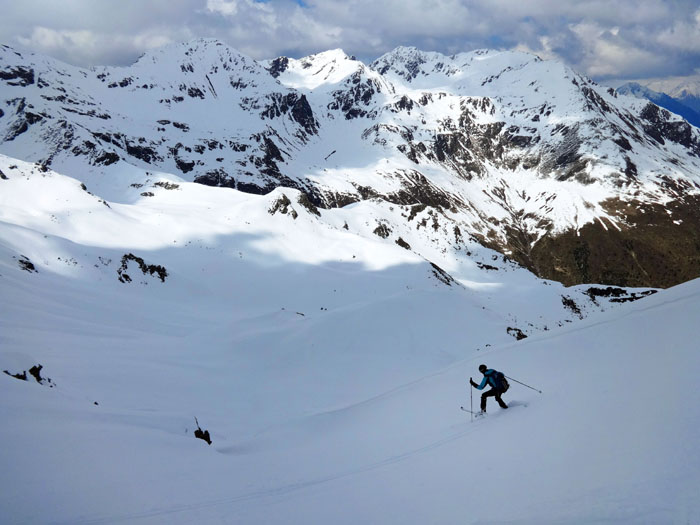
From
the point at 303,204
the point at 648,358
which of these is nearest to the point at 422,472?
the point at 648,358

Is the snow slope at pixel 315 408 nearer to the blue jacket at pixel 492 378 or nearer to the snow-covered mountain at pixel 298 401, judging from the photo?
the snow-covered mountain at pixel 298 401

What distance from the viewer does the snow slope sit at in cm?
593

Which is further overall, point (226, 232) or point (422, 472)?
point (226, 232)

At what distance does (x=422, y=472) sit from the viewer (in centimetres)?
798

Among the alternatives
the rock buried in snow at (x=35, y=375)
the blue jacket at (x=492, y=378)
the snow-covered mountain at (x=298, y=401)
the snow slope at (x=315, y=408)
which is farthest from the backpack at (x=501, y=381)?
the rock buried in snow at (x=35, y=375)

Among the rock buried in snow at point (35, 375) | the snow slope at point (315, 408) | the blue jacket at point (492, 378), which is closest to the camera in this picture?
the snow slope at point (315, 408)

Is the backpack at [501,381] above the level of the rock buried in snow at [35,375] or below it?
below

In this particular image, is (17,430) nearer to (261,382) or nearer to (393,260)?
(261,382)

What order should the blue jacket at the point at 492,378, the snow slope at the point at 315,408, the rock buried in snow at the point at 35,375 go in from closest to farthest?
the snow slope at the point at 315,408
the blue jacket at the point at 492,378
the rock buried in snow at the point at 35,375

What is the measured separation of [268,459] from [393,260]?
162 feet

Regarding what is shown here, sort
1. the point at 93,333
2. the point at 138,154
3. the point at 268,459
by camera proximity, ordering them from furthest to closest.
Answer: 1. the point at 138,154
2. the point at 93,333
3. the point at 268,459

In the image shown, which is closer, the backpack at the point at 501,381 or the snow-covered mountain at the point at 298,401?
the snow-covered mountain at the point at 298,401

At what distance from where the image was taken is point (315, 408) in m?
18.9

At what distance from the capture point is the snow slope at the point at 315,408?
5.93 m
